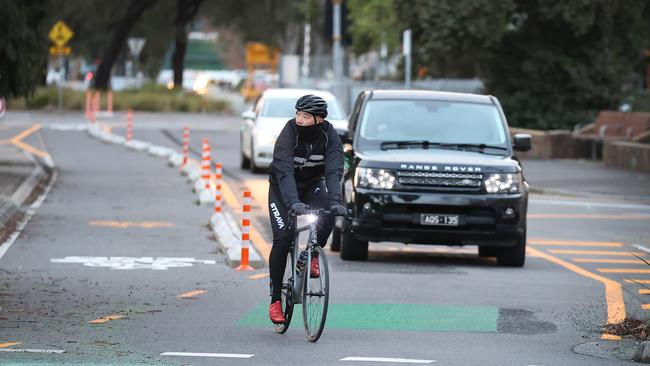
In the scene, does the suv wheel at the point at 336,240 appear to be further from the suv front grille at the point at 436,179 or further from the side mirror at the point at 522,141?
the side mirror at the point at 522,141

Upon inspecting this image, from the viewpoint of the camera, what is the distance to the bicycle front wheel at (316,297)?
1060 cm

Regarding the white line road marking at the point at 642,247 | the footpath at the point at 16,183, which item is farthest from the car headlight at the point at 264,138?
the white line road marking at the point at 642,247

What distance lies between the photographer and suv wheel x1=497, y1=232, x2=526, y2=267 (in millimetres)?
16438

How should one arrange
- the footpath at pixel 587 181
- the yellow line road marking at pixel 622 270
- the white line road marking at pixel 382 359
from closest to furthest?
the white line road marking at pixel 382 359 < the yellow line road marking at pixel 622 270 < the footpath at pixel 587 181

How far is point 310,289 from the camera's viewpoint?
10945 mm

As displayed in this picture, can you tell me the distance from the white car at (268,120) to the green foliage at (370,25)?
45.6 metres

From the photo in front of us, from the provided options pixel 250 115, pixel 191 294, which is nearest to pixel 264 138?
pixel 250 115

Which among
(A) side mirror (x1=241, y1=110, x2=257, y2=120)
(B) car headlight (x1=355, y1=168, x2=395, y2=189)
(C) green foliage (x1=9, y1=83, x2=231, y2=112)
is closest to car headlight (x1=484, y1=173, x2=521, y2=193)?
(B) car headlight (x1=355, y1=168, x2=395, y2=189)

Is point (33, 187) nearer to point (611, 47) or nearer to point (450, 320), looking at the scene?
point (450, 320)

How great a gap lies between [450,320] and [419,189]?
3858mm

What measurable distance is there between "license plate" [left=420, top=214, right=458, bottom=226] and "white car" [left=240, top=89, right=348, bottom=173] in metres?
12.8

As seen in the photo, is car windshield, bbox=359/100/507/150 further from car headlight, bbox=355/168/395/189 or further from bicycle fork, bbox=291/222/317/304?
bicycle fork, bbox=291/222/317/304

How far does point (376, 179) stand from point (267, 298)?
3.00m

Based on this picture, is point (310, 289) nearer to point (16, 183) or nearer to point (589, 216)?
point (589, 216)
